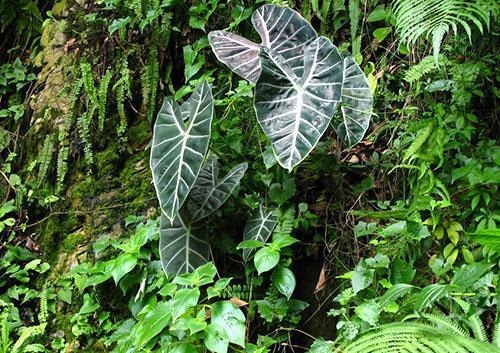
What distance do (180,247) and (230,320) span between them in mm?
484

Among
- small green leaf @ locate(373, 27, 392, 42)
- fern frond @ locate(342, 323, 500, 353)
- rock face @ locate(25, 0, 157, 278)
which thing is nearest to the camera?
fern frond @ locate(342, 323, 500, 353)

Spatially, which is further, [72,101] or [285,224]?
[72,101]

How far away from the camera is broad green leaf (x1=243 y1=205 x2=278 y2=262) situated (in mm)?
2240

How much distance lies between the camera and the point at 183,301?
1869 millimetres

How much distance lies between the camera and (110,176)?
307 cm

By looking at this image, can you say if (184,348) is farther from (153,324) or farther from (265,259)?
(265,259)

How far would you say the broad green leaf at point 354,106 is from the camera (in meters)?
2.20

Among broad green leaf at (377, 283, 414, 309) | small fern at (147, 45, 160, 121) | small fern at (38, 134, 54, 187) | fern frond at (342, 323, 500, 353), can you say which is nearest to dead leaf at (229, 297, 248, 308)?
broad green leaf at (377, 283, 414, 309)

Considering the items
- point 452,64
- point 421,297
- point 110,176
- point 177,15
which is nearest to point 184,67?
point 177,15

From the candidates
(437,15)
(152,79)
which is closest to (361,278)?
(437,15)

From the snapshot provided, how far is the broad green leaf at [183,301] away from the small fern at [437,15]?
1.13m

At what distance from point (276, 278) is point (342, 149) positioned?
2.54 feet

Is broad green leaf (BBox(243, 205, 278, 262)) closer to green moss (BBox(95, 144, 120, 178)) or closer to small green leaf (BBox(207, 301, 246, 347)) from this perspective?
small green leaf (BBox(207, 301, 246, 347))

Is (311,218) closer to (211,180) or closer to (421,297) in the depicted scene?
(211,180)
